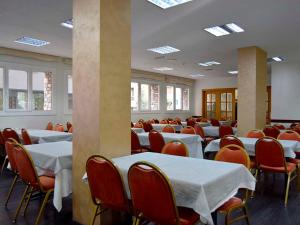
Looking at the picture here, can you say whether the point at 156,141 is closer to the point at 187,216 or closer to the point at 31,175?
the point at 31,175

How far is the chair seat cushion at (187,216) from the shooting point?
1880 mm

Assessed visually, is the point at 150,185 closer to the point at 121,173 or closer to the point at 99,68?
the point at 121,173

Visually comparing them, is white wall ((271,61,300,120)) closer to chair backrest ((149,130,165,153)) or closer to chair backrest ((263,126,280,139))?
chair backrest ((263,126,280,139))

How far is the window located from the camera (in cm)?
1176

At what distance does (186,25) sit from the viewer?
16.5ft

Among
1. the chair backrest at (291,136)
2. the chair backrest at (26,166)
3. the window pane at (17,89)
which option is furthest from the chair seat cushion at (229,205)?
the window pane at (17,89)

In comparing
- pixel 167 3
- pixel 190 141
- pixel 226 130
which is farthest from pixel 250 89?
pixel 167 3

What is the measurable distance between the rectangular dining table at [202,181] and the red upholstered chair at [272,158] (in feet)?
4.51

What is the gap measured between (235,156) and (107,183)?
1.37 meters

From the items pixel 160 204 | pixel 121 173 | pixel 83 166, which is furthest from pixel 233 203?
pixel 83 166

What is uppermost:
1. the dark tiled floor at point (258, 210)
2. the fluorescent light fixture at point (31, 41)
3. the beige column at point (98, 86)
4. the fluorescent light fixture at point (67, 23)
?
the fluorescent light fixture at point (31, 41)

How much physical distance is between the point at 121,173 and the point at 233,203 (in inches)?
39.1

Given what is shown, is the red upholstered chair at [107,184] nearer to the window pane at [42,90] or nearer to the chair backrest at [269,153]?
the chair backrest at [269,153]

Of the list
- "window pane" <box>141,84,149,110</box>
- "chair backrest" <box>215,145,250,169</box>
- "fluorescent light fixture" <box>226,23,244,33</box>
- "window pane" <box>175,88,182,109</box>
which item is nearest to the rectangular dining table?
"chair backrest" <box>215,145,250,169</box>
